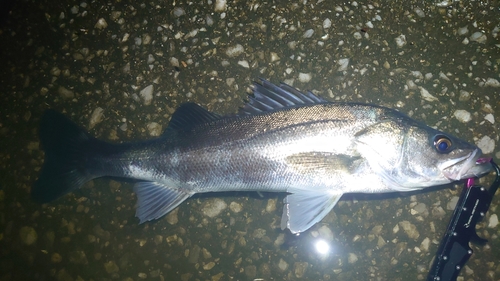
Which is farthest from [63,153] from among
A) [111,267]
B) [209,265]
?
[209,265]

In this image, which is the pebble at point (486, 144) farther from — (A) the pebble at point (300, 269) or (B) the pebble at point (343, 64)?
(A) the pebble at point (300, 269)

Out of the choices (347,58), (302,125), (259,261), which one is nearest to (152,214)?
(259,261)

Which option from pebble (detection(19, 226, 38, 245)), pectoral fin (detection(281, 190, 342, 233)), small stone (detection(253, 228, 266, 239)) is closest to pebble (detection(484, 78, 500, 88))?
pectoral fin (detection(281, 190, 342, 233))

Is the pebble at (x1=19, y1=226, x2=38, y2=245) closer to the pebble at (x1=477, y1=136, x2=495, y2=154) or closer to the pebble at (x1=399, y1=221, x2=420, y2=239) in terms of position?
the pebble at (x1=399, y1=221, x2=420, y2=239)

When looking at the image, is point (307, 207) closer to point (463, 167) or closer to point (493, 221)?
point (463, 167)

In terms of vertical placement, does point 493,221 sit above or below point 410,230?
above

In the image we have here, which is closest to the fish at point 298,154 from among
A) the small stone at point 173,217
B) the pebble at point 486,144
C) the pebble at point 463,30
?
the small stone at point 173,217
